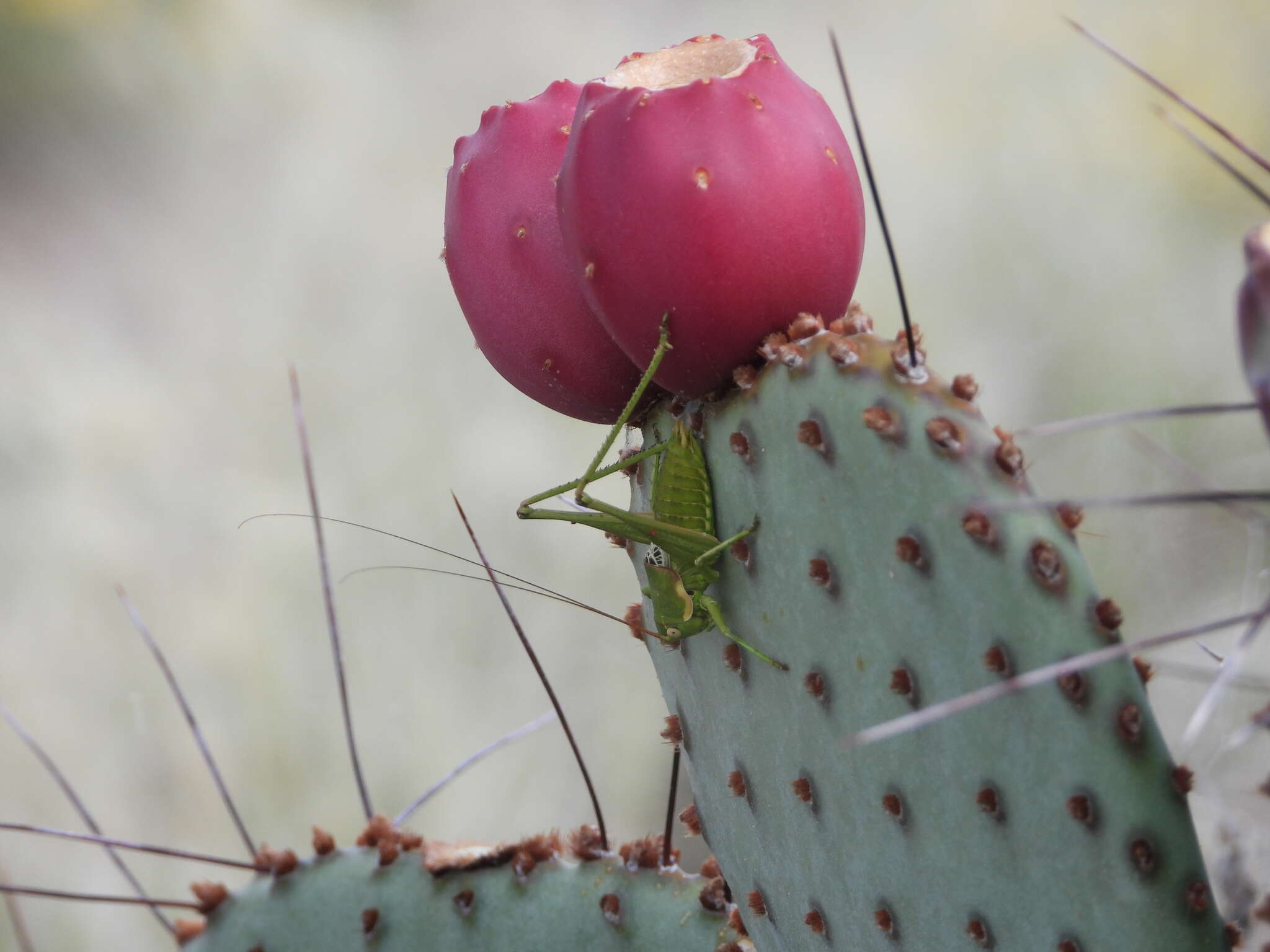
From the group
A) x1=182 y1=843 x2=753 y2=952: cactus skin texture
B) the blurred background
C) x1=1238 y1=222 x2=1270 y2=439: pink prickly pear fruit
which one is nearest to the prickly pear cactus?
x1=182 y1=843 x2=753 y2=952: cactus skin texture

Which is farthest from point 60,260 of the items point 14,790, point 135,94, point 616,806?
point 616,806

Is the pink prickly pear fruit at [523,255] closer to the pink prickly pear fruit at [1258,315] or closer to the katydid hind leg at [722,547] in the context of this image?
the katydid hind leg at [722,547]

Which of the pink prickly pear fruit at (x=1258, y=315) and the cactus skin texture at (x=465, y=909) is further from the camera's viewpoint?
the cactus skin texture at (x=465, y=909)

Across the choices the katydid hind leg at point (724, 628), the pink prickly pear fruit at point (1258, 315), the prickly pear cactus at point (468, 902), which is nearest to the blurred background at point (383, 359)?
the prickly pear cactus at point (468, 902)

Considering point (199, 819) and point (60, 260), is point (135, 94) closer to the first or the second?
point (60, 260)

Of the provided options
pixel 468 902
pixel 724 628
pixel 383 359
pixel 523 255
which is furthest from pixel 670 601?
pixel 383 359
